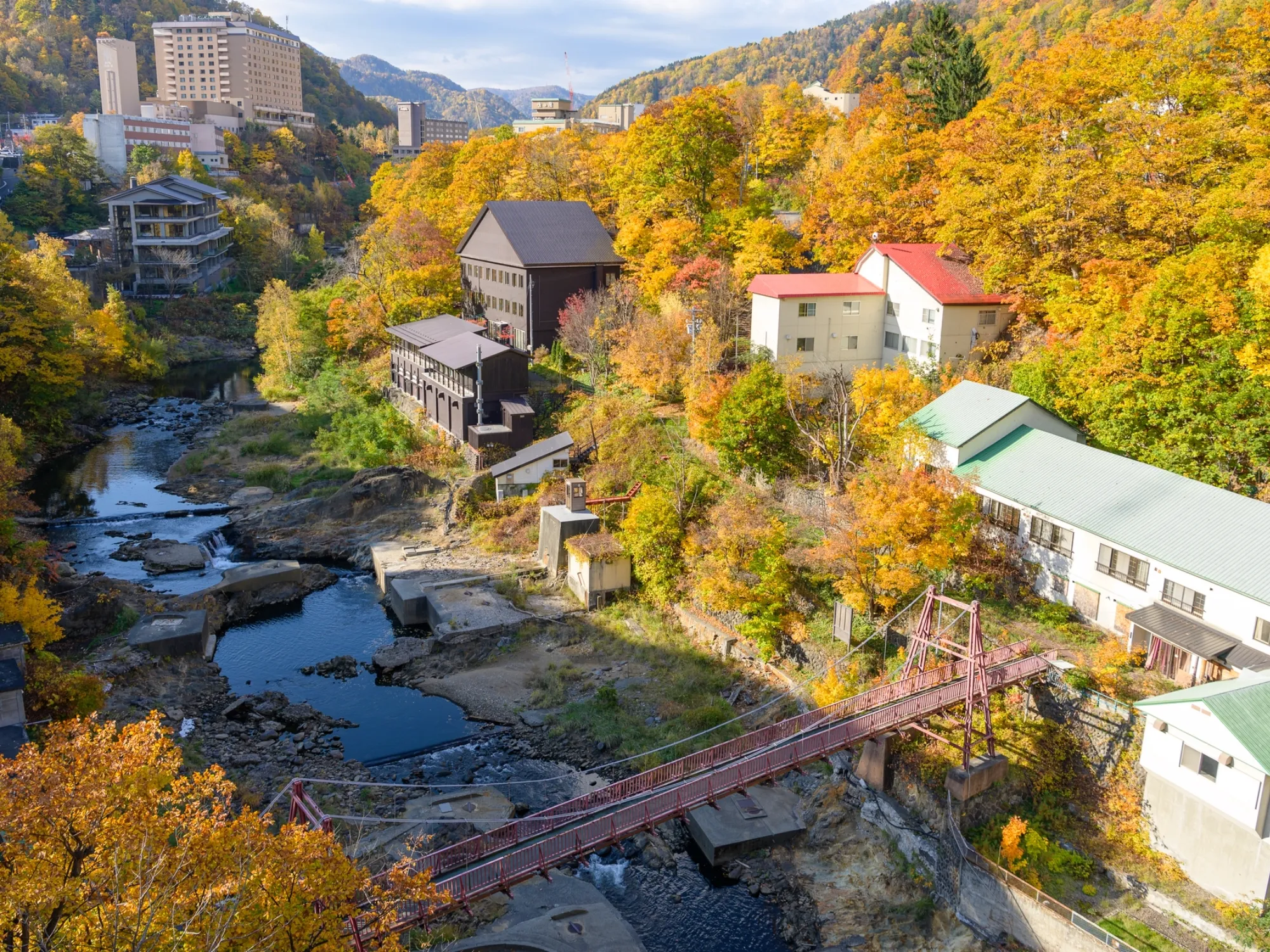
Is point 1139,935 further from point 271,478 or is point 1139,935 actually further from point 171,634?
point 271,478

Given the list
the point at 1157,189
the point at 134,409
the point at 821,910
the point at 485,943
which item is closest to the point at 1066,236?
the point at 1157,189

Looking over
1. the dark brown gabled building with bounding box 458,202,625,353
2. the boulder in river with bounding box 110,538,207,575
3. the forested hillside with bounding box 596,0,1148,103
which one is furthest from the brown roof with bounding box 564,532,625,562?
the forested hillside with bounding box 596,0,1148,103

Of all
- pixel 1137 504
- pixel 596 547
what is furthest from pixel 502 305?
pixel 1137 504

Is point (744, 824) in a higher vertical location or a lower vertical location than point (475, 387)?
lower

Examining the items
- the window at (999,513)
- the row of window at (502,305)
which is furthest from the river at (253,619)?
the row of window at (502,305)

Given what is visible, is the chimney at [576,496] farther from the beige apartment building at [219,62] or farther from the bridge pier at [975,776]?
the beige apartment building at [219,62]
